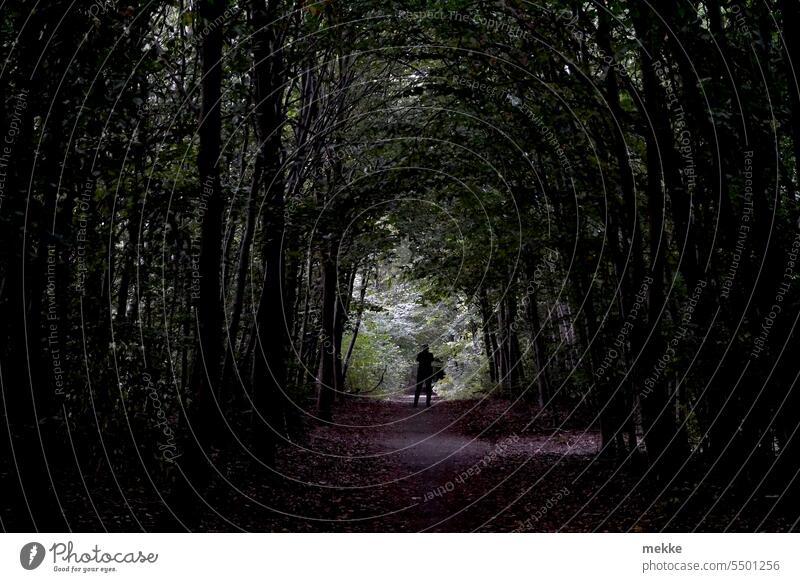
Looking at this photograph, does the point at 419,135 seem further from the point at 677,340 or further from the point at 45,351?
the point at 45,351

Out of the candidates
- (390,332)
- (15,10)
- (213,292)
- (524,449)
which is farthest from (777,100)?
(390,332)

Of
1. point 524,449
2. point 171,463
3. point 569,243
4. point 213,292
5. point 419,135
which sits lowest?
point 524,449

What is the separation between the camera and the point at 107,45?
570 cm

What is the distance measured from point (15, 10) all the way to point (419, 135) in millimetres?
9078
